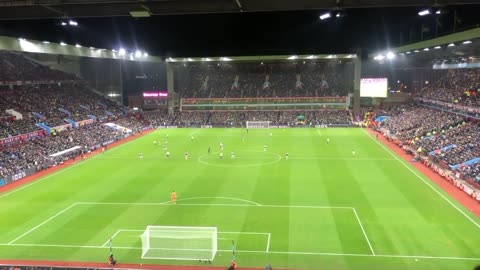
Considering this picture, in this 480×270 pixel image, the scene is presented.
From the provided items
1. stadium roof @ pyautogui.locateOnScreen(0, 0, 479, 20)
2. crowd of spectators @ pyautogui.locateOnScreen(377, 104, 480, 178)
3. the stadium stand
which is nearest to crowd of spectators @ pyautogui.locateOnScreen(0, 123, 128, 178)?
the stadium stand

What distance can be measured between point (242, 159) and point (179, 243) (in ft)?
79.0

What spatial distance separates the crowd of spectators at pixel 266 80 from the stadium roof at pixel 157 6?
7424 cm

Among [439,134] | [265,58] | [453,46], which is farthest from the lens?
[265,58]

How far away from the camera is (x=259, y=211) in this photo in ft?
91.5

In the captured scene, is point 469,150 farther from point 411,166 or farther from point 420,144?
point 420,144

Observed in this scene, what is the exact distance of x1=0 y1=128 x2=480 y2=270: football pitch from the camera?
21516 mm

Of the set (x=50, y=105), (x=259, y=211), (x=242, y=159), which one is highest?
(x=50, y=105)

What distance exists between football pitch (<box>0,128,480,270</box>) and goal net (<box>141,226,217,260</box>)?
502mm

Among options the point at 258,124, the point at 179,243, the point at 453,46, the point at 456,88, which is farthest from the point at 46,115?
the point at 456,88

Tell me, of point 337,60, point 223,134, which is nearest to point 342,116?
point 337,60

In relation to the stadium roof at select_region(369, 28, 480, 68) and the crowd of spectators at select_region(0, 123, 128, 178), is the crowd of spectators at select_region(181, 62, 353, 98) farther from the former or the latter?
the crowd of spectators at select_region(0, 123, 128, 178)

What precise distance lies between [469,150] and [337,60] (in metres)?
48.4

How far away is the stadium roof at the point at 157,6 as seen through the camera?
10.7 m

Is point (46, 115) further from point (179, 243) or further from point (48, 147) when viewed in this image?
point (179, 243)
